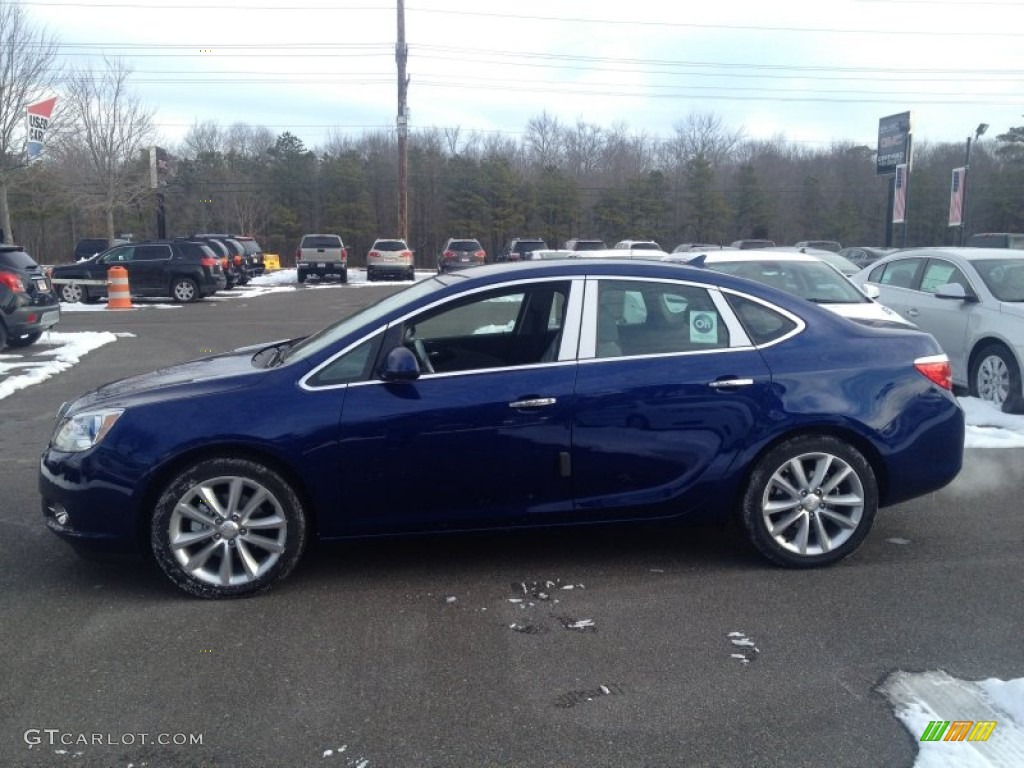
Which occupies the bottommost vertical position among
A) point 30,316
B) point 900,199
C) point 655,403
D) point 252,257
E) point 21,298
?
point 30,316

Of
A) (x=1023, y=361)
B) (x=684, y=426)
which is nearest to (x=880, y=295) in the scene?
(x=1023, y=361)

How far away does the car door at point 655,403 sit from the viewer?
188 inches

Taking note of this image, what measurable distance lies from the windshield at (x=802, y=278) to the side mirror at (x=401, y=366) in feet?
19.4

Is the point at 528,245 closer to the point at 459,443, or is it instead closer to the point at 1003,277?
the point at 1003,277

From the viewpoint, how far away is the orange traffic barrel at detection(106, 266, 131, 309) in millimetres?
23922

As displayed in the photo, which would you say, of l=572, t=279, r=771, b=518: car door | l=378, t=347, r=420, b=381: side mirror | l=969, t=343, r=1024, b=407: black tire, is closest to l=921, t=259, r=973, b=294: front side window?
l=969, t=343, r=1024, b=407: black tire

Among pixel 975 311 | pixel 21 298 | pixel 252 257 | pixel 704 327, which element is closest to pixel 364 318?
pixel 704 327

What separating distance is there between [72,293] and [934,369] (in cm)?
2506

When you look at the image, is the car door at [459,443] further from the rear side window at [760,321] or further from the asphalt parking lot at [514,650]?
the rear side window at [760,321]

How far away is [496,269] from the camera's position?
5.25 meters

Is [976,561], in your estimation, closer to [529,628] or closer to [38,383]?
[529,628]

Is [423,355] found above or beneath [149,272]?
above

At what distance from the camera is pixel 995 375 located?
9070 millimetres

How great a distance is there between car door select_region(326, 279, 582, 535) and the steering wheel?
0.03 meters
